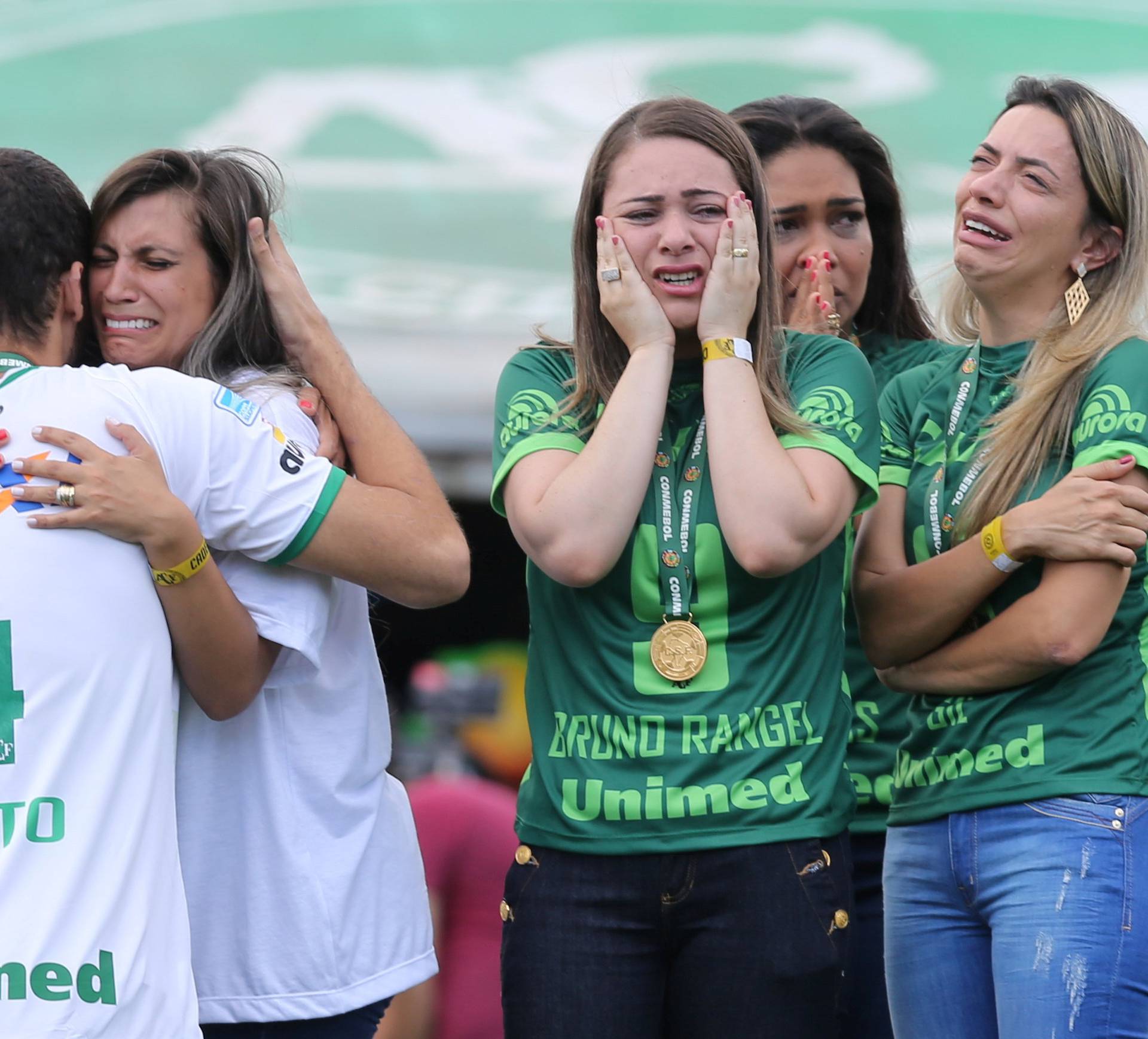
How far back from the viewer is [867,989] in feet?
9.34

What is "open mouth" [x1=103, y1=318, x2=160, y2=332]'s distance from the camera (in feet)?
7.93

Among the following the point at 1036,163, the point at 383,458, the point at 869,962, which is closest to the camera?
the point at 383,458

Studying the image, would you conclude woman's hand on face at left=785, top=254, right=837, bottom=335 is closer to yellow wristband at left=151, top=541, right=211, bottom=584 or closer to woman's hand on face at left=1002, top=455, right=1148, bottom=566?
woman's hand on face at left=1002, top=455, right=1148, bottom=566

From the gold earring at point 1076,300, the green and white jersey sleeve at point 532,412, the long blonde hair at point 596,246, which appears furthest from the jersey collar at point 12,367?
the gold earring at point 1076,300

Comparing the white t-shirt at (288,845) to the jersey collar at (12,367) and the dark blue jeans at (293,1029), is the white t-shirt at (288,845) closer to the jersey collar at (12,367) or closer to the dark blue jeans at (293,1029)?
the dark blue jeans at (293,1029)

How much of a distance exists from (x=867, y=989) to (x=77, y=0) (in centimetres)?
653

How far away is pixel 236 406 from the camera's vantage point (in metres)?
2.13

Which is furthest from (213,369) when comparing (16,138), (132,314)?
(16,138)

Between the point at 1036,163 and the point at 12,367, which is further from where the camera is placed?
the point at 1036,163

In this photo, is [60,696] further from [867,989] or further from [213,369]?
[867,989]

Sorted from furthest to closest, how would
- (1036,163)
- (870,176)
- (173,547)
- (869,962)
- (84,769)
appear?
1. (870,176)
2. (869,962)
3. (1036,163)
4. (173,547)
5. (84,769)

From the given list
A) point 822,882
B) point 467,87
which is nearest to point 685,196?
point 822,882

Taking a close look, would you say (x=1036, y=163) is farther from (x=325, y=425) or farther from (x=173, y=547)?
(x=173, y=547)

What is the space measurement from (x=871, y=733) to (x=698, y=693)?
69 cm
